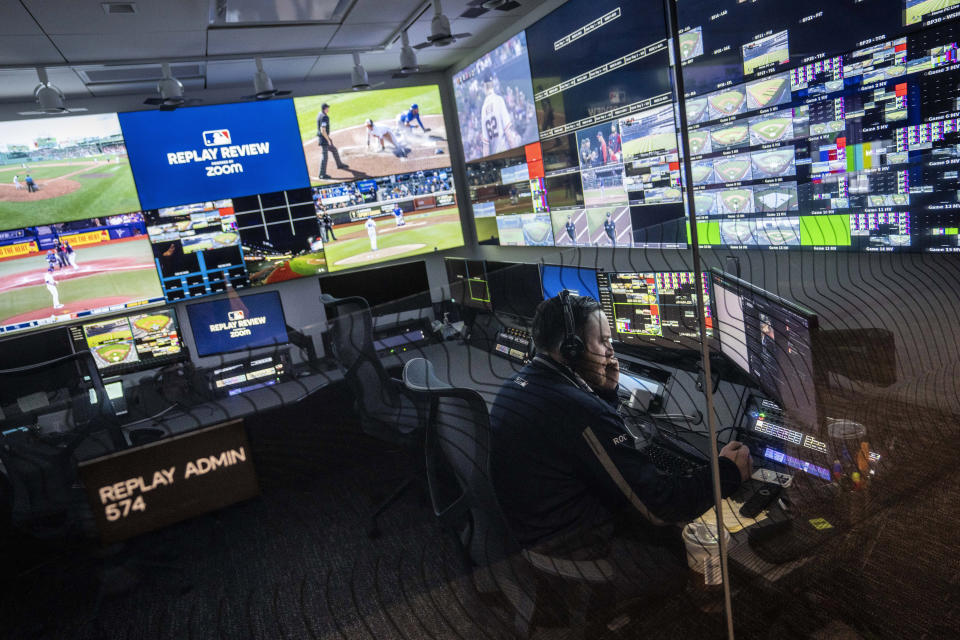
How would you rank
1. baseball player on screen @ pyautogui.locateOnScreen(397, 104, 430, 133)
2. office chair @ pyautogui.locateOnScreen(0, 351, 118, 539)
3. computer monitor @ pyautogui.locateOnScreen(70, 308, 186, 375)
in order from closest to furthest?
office chair @ pyautogui.locateOnScreen(0, 351, 118, 539), computer monitor @ pyautogui.locateOnScreen(70, 308, 186, 375), baseball player on screen @ pyautogui.locateOnScreen(397, 104, 430, 133)

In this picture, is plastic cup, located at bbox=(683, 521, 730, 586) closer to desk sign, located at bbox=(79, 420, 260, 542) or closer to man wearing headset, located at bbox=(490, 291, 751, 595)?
man wearing headset, located at bbox=(490, 291, 751, 595)

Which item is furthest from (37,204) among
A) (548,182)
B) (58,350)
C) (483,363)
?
(483,363)

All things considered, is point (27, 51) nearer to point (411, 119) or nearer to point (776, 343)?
point (411, 119)

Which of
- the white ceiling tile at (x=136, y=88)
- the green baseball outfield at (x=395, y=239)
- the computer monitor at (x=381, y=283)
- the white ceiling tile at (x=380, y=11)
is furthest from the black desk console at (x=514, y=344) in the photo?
the white ceiling tile at (x=136, y=88)

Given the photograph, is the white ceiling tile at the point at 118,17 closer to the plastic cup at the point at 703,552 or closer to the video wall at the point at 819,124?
the video wall at the point at 819,124

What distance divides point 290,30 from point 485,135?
1.44 metres

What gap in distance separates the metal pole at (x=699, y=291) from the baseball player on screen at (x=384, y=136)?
3680 millimetres

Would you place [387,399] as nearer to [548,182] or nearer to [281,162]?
[548,182]

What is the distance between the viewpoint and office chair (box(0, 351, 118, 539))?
0.34 meters

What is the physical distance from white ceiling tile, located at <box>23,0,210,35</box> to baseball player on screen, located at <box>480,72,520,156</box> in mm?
1667

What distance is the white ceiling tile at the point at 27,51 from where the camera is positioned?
8.48 ft

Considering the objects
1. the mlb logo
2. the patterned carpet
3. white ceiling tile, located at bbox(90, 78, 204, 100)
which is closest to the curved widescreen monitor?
the mlb logo

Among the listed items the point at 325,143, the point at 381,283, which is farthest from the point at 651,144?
the point at 325,143

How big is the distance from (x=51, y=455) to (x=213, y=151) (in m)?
3.84
